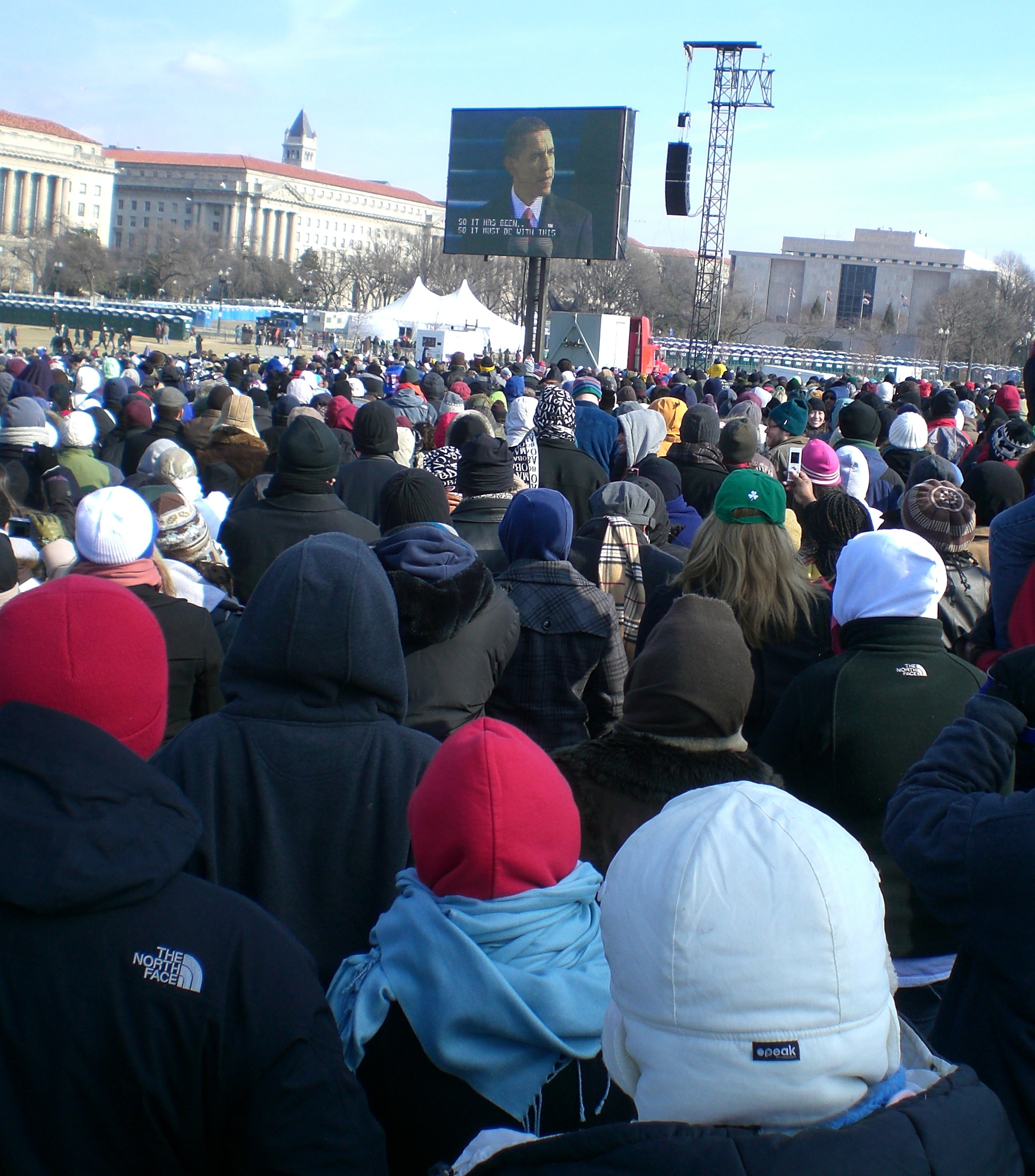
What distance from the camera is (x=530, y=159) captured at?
29.5m

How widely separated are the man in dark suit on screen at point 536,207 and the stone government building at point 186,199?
78.1 m

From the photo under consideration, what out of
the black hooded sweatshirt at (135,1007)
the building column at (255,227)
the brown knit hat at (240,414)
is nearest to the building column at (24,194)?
the building column at (255,227)

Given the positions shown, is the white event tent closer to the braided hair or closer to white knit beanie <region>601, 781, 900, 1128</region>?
the braided hair

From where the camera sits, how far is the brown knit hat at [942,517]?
4055 millimetres

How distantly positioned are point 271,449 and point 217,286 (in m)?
93.5

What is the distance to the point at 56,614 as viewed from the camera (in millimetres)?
1780

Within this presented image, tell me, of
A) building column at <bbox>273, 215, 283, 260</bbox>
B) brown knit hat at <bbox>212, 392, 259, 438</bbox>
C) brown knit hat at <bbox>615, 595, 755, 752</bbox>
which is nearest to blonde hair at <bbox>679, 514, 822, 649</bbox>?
brown knit hat at <bbox>615, 595, 755, 752</bbox>

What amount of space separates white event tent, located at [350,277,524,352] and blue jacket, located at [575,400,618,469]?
27.3m

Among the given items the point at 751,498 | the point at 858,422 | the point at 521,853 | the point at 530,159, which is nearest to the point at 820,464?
the point at 858,422

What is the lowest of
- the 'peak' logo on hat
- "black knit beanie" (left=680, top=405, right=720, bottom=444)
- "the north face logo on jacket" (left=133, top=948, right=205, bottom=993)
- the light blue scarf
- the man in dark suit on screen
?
the light blue scarf

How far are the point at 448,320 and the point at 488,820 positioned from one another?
1383 inches

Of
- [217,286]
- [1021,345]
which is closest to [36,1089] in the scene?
[1021,345]

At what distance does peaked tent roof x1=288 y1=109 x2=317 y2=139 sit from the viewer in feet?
581

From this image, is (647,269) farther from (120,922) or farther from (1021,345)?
(120,922)
